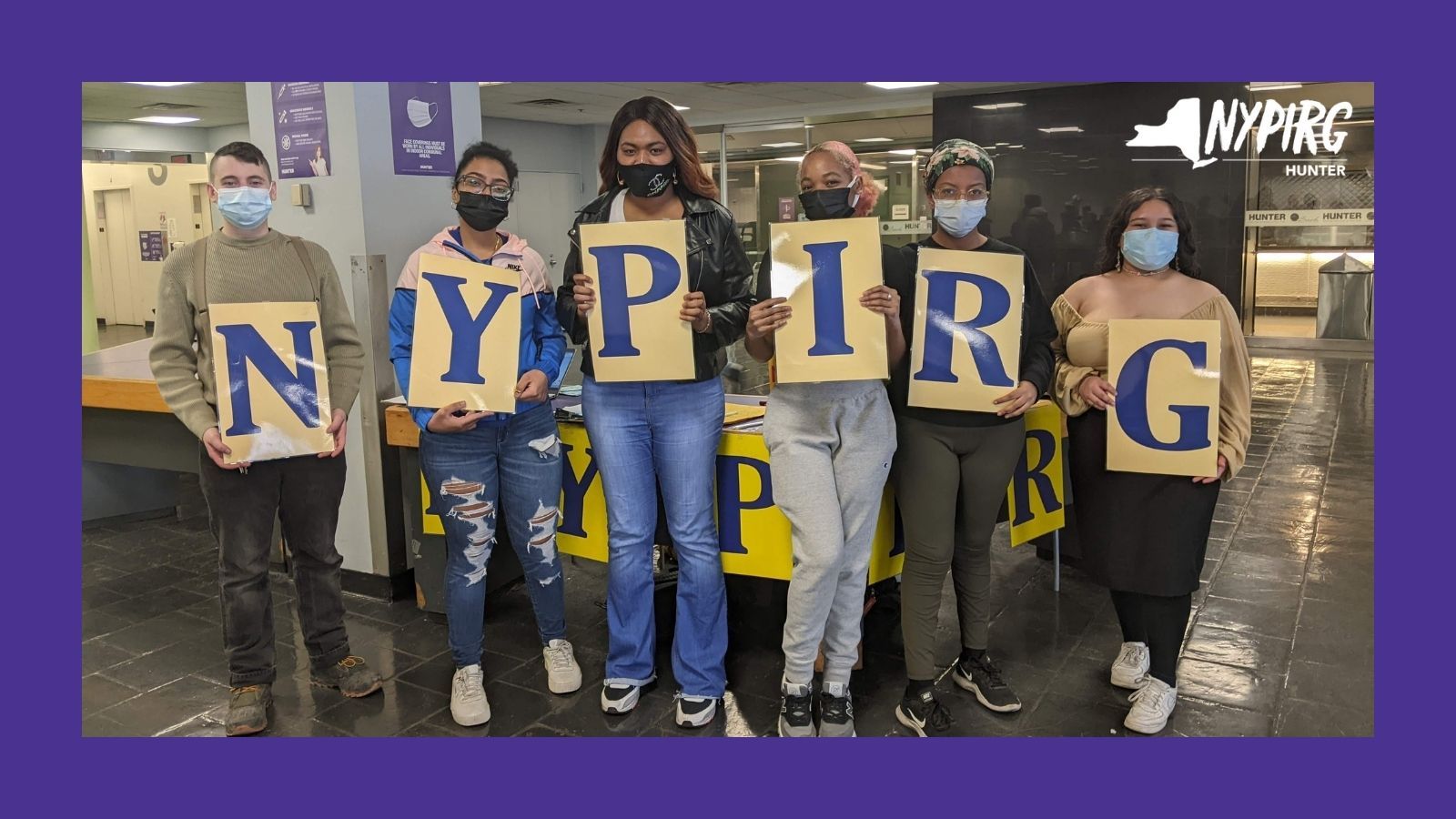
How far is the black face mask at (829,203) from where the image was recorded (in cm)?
266

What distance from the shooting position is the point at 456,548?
2992 mm

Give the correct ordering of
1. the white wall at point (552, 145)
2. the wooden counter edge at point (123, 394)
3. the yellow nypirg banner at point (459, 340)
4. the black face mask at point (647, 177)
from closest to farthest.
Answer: the black face mask at point (647, 177) → the yellow nypirg banner at point (459, 340) → the wooden counter edge at point (123, 394) → the white wall at point (552, 145)

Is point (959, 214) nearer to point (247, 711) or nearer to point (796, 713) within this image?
point (796, 713)

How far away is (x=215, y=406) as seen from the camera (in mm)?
2793

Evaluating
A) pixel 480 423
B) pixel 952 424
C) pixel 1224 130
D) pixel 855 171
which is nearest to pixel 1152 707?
pixel 952 424

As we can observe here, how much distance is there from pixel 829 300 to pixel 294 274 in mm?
1507

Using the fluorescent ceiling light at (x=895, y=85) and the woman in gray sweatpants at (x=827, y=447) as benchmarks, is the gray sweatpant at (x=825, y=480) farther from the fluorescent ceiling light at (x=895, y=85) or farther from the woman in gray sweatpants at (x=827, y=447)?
the fluorescent ceiling light at (x=895, y=85)

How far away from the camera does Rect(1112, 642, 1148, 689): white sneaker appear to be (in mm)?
3168

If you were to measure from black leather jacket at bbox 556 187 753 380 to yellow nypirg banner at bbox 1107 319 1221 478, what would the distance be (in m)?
1.03

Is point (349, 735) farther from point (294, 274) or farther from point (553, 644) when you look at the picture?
point (294, 274)

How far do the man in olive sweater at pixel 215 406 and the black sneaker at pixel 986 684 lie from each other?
191 cm

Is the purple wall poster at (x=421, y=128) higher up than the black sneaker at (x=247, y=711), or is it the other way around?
the purple wall poster at (x=421, y=128)

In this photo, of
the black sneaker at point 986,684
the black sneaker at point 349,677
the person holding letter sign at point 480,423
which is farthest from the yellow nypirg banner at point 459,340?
the black sneaker at point 986,684

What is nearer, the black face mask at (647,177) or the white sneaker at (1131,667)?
the black face mask at (647,177)
